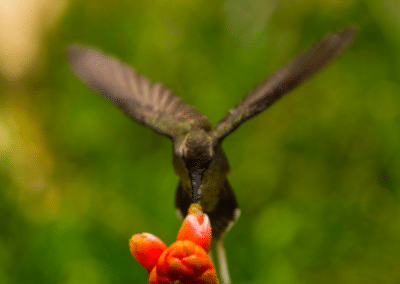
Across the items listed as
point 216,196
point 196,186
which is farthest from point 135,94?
point 196,186

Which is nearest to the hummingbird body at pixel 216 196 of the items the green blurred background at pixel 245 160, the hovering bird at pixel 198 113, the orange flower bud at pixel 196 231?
the hovering bird at pixel 198 113

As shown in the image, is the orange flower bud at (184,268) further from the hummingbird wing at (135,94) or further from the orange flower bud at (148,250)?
the hummingbird wing at (135,94)

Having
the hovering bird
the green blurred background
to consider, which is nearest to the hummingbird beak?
the hovering bird

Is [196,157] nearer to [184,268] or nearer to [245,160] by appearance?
[184,268]

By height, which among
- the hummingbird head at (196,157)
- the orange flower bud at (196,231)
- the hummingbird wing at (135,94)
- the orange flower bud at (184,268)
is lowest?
the orange flower bud at (184,268)

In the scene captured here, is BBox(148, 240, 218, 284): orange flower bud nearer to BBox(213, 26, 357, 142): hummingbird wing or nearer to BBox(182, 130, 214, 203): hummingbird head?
BBox(182, 130, 214, 203): hummingbird head

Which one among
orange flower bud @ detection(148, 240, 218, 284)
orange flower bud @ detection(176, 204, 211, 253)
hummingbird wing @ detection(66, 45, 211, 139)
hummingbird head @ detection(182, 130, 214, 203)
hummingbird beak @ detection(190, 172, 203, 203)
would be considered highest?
hummingbird wing @ detection(66, 45, 211, 139)
